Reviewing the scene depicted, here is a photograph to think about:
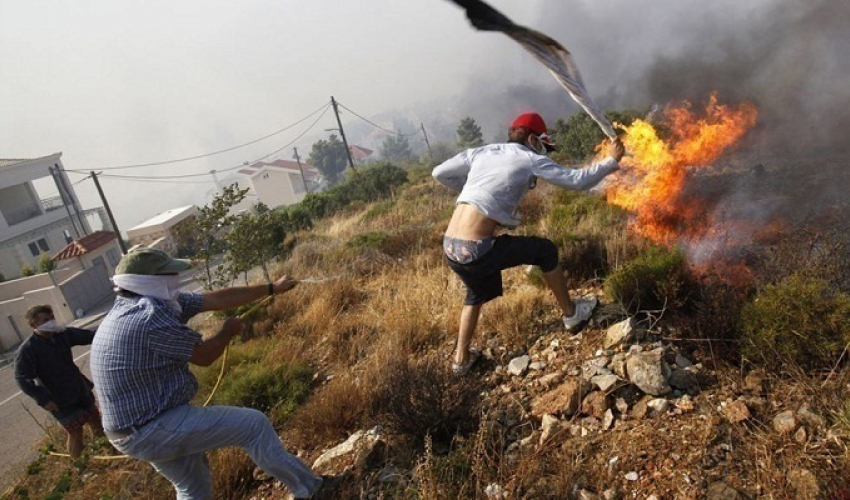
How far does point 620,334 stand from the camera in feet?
9.81

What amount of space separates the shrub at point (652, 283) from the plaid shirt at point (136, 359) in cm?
290

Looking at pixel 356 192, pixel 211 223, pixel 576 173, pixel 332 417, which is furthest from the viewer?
pixel 356 192

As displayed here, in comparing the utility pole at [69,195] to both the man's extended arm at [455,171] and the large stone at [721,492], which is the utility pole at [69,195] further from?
the large stone at [721,492]

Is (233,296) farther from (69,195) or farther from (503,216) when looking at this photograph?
(69,195)

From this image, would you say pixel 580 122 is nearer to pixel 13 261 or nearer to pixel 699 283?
pixel 699 283

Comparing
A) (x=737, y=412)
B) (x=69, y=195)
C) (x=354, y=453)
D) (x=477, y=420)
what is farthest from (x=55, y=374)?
(x=69, y=195)

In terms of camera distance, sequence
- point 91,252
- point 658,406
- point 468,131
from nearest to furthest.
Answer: point 658,406, point 91,252, point 468,131

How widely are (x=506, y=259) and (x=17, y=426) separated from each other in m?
10.3

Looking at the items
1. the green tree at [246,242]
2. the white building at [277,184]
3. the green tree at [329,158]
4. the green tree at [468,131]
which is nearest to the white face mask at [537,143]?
Answer: the green tree at [246,242]

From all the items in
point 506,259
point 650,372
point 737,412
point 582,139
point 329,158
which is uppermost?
point 329,158

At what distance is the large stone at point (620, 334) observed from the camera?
9.74 feet

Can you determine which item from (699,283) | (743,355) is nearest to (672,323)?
(699,283)

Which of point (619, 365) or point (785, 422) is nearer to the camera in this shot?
point (785, 422)

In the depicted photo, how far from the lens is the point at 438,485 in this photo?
2.17 m
